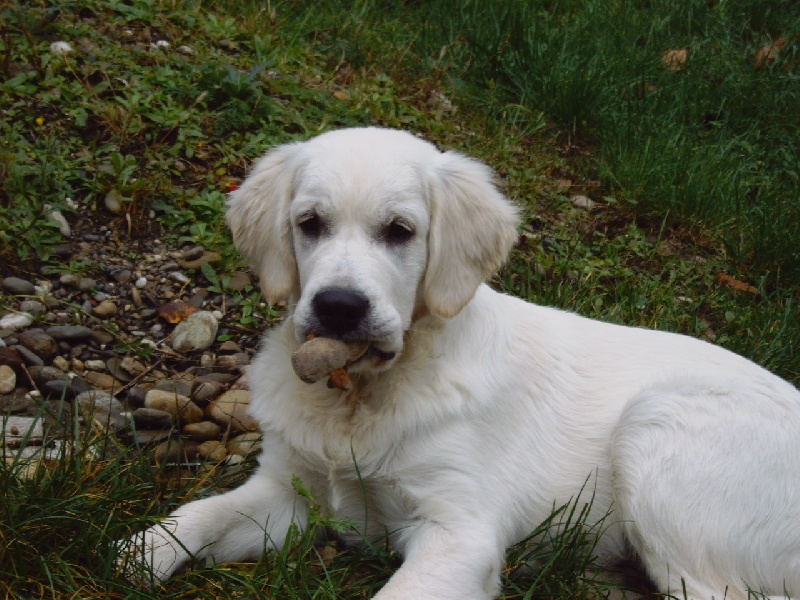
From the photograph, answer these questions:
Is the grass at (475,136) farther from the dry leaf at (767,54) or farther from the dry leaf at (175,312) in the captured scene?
the dry leaf at (175,312)

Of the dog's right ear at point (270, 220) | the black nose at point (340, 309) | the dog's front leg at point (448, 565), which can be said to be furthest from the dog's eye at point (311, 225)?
the dog's front leg at point (448, 565)

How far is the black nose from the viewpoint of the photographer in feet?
8.54

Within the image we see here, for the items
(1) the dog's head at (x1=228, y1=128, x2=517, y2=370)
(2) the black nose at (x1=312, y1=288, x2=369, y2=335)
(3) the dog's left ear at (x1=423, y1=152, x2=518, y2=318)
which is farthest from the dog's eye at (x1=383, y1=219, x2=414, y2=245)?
(2) the black nose at (x1=312, y1=288, x2=369, y2=335)

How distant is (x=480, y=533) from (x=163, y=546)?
92 centimetres

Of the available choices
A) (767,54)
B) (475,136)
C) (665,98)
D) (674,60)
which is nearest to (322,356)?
(475,136)

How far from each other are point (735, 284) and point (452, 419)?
2.35m

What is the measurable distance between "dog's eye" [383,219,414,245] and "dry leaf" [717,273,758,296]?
2.39 meters

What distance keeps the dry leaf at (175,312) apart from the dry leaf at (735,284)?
2.62 metres

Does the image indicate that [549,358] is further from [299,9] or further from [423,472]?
[299,9]

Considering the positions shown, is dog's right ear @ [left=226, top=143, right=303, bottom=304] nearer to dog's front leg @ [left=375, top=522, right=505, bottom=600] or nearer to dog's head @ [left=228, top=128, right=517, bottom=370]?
dog's head @ [left=228, top=128, right=517, bottom=370]

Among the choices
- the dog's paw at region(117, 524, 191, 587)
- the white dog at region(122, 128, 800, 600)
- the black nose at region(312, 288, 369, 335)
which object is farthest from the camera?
Answer: the white dog at region(122, 128, 800, 600)

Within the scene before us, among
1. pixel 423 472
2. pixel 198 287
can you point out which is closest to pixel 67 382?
pixel 198 287

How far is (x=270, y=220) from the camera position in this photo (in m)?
3.10

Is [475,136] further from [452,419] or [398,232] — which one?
[452,419]
